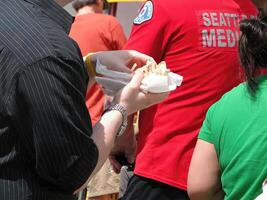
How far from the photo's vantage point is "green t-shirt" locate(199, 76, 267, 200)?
1937 millimetres

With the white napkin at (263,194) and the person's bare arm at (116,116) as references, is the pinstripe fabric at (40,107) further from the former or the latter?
the white napkin at (263,194)

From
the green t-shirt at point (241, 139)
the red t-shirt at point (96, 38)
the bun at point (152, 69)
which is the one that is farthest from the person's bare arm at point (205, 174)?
the red t-shirt at point (96, 38)

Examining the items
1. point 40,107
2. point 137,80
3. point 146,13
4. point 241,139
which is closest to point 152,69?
point 137,80

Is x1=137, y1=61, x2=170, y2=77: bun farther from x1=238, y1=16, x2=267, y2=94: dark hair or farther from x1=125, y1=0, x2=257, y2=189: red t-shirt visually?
x1=125, y1=0, x2=257, y2=189: red t-shirt

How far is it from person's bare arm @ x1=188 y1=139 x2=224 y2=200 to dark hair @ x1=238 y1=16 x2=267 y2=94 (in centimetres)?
29

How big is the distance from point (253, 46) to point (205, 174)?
1.63ft

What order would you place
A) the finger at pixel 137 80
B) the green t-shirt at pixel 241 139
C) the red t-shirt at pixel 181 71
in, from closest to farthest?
1. the finger at pixel 137 80
2. the green t-shirt at pixel 241 139
3. the red t-shirt at pixel 181 71

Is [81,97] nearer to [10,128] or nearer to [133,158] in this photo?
[10,128]

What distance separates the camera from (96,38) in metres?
3.89

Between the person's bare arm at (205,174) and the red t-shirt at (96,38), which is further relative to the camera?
the red t-shirt at (96,38)

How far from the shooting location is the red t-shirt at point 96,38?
3.84 m

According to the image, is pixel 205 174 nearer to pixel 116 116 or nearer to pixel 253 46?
pixel 253 46

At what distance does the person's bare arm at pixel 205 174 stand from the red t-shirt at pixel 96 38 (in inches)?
66.7

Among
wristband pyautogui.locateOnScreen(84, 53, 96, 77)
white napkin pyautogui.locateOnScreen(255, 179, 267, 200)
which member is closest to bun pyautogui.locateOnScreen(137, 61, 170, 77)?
wristband pyautogui.locateOnScreen(84, 53, 96, 77)
